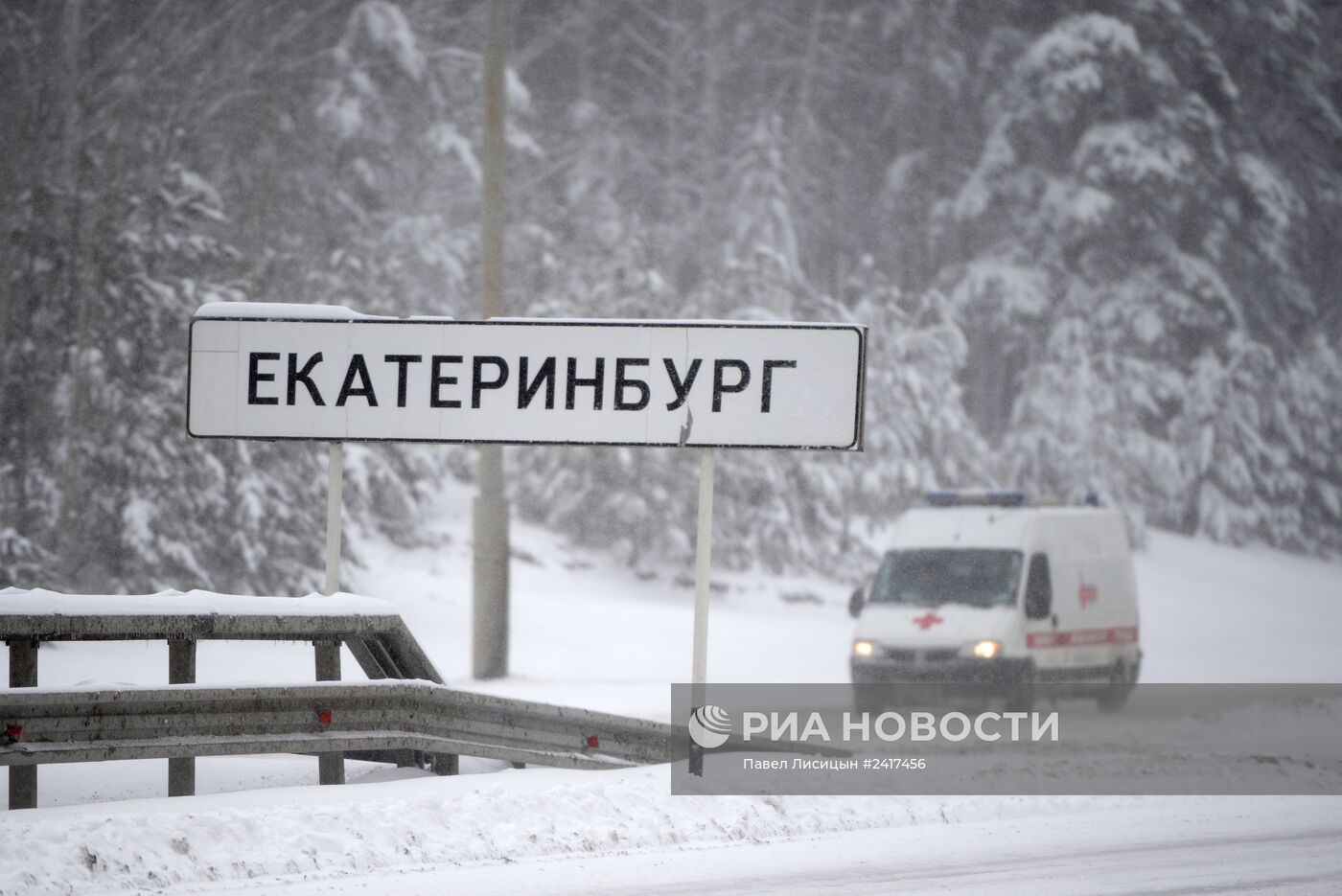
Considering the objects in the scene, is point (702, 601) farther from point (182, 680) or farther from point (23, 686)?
point (23, 686)

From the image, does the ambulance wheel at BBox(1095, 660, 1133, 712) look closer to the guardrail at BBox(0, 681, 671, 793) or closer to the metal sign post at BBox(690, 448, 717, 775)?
the guardrail at BBox(0, 681, 671, 793)

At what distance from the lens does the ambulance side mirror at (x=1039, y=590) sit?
1714 cm

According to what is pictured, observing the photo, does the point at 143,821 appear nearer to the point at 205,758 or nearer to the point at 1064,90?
the point at 205,758

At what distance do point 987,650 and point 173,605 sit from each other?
34.8 ft

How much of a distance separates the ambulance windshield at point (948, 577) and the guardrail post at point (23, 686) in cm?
1153

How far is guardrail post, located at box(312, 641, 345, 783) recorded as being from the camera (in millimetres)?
8758

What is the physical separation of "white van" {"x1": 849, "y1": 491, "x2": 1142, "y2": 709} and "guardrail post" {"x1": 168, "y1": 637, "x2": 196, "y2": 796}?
32.6ft

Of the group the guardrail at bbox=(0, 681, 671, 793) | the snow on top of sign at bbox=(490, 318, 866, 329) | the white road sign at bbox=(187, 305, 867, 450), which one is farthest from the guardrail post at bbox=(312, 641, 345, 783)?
the snow on top of sign at bbox=(490, 318, 866, 329)

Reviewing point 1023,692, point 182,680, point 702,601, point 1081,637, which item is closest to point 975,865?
point 702,601

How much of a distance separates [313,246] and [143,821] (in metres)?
28.8

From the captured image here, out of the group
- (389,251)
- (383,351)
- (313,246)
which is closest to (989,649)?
(383,351)

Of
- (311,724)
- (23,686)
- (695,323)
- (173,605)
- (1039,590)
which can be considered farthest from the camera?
(1039,590)

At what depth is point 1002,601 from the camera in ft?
55.9

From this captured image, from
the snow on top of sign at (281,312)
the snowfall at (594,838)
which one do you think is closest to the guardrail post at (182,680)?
the snowfall at (594,838)
